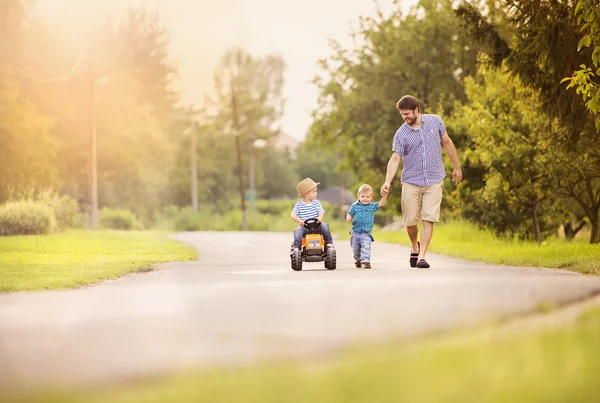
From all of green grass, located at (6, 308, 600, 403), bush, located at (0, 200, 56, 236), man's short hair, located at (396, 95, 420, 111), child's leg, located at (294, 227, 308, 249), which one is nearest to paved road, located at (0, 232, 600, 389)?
green grass, located at (6, 308, 600, 403)

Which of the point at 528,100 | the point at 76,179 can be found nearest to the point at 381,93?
the point at 528,100

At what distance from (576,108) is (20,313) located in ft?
35.7

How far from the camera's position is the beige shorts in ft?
43.3

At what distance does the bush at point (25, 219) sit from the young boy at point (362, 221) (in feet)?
64.1

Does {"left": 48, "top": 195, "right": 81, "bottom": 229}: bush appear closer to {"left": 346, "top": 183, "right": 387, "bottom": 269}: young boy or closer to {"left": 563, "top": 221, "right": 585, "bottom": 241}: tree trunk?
{"left": 563, "top": 221, "right": 585, "bottom": 241}: tree trunk

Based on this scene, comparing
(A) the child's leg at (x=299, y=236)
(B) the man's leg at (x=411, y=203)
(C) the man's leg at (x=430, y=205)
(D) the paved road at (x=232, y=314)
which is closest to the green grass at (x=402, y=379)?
(D) the paved road at (x=232, y=314)

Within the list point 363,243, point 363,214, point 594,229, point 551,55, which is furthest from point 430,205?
point 594,229

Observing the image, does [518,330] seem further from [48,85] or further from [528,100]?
[48,85]

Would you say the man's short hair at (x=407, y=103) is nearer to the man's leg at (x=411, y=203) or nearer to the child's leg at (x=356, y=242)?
the man's leg at (x=411, y=203)

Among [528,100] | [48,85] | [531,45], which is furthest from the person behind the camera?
[48,85]

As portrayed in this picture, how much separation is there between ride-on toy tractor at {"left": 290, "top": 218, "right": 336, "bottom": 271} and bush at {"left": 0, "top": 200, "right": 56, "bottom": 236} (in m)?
19.5

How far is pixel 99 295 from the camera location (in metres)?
9.93

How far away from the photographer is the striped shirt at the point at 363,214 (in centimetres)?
1382

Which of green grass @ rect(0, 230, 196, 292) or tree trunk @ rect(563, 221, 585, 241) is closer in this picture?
green grass @ rect(0, 230, 196, 292)
